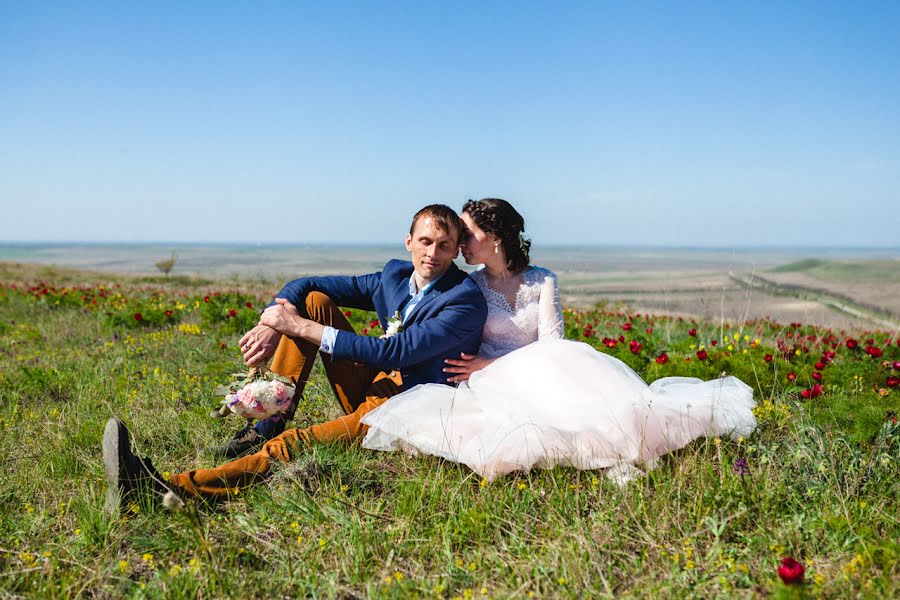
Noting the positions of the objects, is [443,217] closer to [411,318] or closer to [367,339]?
[411,318]

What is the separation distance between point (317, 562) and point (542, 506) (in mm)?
1134

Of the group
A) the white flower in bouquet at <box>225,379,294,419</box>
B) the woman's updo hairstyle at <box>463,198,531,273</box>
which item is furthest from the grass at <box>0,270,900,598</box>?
the woman's updo hairstyle at <box>463,198,531,273</box>

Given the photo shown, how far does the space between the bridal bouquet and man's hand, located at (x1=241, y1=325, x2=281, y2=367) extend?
0.69 ft

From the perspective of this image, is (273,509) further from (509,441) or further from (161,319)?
(161,319)

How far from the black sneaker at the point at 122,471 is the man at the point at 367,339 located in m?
0.11

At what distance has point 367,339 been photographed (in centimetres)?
365

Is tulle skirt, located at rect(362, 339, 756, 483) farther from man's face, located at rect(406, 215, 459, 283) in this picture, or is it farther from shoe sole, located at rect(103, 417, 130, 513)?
shoe sole, located at rect(103, 417, 130, 513)

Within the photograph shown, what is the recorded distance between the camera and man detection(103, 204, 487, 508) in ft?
11.4

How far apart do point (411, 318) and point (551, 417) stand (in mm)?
1122

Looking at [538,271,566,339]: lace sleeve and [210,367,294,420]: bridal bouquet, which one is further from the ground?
[538,271,566,339]: lace sleeve

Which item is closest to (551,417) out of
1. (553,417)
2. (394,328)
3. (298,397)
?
(553,417)

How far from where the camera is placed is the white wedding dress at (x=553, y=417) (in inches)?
130

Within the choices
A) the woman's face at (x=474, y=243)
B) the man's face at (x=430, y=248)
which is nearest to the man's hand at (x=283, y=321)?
the man's face at (x=430, y=248)

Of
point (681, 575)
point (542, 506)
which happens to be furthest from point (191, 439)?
point (681, 575)
